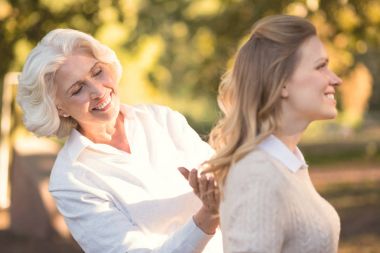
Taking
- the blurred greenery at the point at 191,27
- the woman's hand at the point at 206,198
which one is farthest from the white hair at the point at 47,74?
the blurred greenery at the point at 191,27

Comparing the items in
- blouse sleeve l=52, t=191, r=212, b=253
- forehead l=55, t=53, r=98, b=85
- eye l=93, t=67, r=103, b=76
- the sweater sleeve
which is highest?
forehead l=55, t=53, r=98, b=85

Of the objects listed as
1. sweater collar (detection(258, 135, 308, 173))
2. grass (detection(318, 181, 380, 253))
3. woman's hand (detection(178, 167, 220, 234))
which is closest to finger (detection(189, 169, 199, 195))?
woman's hand (detection(178, 167, 220, 234))

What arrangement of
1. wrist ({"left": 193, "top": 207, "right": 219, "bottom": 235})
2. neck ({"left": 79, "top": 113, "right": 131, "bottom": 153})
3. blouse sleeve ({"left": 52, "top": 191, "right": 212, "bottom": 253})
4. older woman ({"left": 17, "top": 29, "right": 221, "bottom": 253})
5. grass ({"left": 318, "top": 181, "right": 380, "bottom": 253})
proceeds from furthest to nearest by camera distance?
grass ({"left": 318, "top": 181, "right": 380, "bottom": 253}) → neck ({"left": 79, "top": 113, "right": 131, "bottom": 153}) → older woman ({"left": 17, "top": 29, "right": 221, "bottom": 253}) → blouse sleeve ({"left": 52, "top": 191, "right": 212, "bottom": 253}) → wrist ({"left": 193, "top": 207, "right": 219, "bottom": 235})

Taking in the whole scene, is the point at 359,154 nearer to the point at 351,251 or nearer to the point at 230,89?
the point at 351,251

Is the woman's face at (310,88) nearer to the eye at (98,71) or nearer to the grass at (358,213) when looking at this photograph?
the eye at (98,71)

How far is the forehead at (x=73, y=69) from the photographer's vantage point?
3629 mm

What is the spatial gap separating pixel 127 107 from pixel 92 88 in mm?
310

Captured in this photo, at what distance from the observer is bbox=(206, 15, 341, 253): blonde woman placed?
2.59 metres

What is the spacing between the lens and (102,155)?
3.68 metres

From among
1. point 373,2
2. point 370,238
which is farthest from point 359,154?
point 373,2

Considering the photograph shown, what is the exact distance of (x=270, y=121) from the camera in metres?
2.72

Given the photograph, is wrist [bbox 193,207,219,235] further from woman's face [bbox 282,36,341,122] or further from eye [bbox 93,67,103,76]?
eye [bbox 93,67,103,76]

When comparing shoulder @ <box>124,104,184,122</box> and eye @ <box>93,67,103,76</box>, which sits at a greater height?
eye @ <box>93,67,103,76</box>

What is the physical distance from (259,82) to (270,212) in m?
0.39
